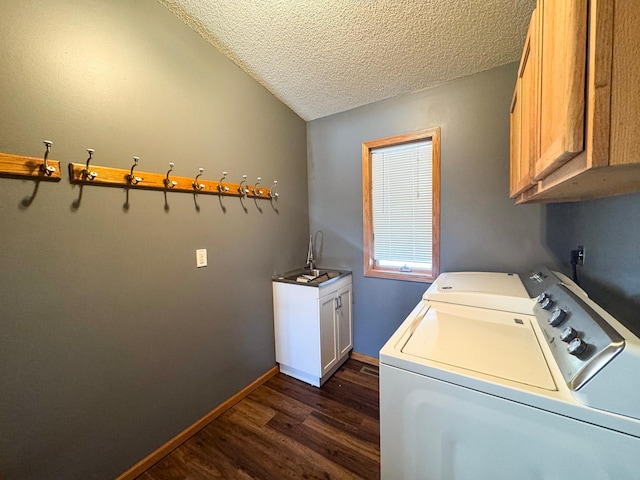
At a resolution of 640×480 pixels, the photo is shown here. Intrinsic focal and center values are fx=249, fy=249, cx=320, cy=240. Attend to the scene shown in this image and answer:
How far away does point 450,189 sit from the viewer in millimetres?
1979

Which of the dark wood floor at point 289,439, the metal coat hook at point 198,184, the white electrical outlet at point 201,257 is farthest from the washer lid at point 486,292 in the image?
the metal coat hook at point 198,184

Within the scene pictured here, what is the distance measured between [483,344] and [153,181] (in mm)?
1825

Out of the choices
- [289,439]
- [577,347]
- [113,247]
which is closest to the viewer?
[577,347]

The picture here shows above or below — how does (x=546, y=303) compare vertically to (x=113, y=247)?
below

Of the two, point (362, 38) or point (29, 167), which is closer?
point (29, 167)

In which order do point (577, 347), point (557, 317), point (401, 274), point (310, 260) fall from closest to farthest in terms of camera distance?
point (577, 347) → point (557, 317) → point (401, 274) → point (310, 260)

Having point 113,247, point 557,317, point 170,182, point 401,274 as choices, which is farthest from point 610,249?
point 113,247

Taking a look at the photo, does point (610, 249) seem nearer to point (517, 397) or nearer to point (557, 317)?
point (557, 317)

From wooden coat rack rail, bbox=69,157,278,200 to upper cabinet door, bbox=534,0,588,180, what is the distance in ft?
5.68

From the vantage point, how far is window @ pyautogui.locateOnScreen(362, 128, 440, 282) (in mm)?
2064

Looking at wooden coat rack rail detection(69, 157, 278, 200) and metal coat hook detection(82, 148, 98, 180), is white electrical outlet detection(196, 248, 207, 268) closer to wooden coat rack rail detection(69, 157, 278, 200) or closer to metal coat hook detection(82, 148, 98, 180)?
wooden coat rack rail detection(69, 157, 278, 200)

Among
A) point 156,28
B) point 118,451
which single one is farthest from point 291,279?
point 156,28

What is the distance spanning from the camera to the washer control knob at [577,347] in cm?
69

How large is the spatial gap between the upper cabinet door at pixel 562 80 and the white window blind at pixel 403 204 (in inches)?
50.4
